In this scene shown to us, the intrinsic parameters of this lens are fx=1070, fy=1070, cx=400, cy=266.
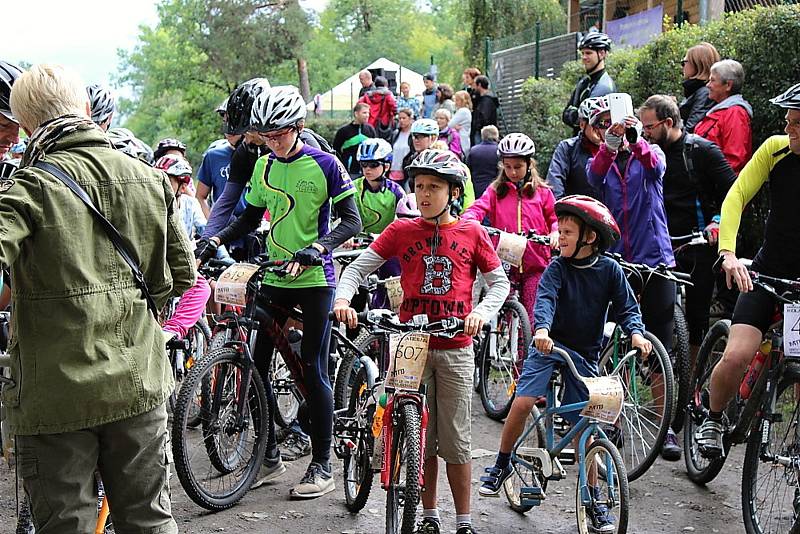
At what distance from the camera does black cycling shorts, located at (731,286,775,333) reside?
571cm

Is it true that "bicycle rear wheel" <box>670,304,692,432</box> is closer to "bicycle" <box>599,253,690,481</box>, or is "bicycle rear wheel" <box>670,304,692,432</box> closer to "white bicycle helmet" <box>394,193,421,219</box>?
"bicycle" <box>599,253,690,481</box>

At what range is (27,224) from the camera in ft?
10.8

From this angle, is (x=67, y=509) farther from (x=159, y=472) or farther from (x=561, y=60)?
(x=561, y=60)

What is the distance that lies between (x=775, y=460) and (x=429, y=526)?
5.83 feet

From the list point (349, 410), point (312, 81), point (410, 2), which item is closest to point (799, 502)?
point (349, 410)

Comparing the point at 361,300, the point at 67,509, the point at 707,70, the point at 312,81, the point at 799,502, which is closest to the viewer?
the point at 67,509

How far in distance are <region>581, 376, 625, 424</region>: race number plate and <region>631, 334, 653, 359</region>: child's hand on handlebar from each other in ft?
0.72

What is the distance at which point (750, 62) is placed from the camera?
966 centimetres

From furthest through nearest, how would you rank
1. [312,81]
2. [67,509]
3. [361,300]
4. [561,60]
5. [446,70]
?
[446,70] → [312,81] → [561,60] → [361,300] → [67,509]

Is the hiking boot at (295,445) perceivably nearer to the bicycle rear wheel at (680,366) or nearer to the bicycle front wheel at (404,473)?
the bicycle front wheel at (404,473)

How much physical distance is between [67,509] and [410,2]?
86.6 m

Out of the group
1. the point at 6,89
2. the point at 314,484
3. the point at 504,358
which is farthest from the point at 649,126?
the point at 6,89

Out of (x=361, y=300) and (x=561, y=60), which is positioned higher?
(x=561, y=60)

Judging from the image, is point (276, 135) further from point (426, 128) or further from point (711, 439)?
point (426, 128)
